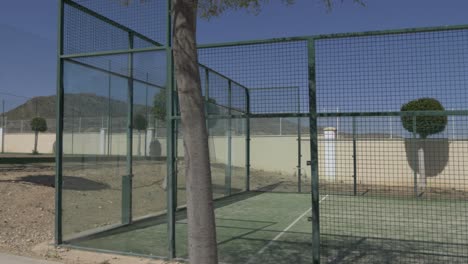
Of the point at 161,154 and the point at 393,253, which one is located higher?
the point at 161,154

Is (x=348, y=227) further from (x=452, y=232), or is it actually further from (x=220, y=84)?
(x=220, y=84)

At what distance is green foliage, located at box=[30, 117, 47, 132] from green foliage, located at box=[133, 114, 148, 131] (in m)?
33.1

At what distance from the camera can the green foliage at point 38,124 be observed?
3834cm

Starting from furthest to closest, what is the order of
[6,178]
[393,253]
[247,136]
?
[247,136] < [6,178] < [393,253]

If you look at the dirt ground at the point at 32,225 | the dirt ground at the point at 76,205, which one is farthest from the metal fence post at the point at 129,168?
the dirt ground at the point at 32,225

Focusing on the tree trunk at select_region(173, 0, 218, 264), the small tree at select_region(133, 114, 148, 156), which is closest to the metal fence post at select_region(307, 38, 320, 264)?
the tree trunk at select_region(173, 0, 218, 264)

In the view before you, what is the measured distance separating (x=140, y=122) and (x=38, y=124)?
33.2m

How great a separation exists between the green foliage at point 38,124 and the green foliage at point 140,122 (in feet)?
108

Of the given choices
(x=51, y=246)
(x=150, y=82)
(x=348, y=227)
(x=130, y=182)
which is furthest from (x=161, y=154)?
(x=348, y=227)

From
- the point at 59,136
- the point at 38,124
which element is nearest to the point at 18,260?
the point at 59,136

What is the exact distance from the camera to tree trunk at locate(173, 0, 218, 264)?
346 cm

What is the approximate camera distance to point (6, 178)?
1120 centimetres

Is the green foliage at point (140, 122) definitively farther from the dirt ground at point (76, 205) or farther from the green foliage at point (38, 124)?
the green foliage at point (38, 124)

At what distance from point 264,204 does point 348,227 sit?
386 cm
